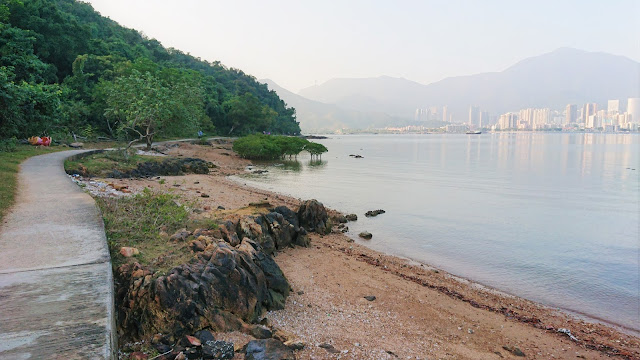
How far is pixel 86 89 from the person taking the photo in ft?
143

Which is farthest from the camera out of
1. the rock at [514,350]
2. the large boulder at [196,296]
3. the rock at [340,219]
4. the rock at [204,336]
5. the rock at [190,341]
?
the rock at [340,219]

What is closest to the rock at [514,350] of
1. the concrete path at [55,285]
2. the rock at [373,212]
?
the concrete path at [55,285]

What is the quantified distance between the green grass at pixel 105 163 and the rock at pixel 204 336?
1519 cm

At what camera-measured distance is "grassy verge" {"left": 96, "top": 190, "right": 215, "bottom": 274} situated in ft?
22.6

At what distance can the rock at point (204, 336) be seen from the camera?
548 centimetres

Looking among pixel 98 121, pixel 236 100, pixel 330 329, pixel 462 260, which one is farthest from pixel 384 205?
pixel 236 100

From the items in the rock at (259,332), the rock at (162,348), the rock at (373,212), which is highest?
the rock at (162,348)

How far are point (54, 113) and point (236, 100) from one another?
223ft

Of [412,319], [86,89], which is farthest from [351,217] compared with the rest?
[86,89]

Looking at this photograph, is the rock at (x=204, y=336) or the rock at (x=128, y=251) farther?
the rock at (x=128, y=251)

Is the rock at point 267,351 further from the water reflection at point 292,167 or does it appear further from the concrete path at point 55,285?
the water reflection at point 292,167

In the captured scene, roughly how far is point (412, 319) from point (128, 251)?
5.79 meters

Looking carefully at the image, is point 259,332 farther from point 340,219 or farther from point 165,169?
point 165,169

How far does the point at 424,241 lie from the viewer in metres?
15.6
